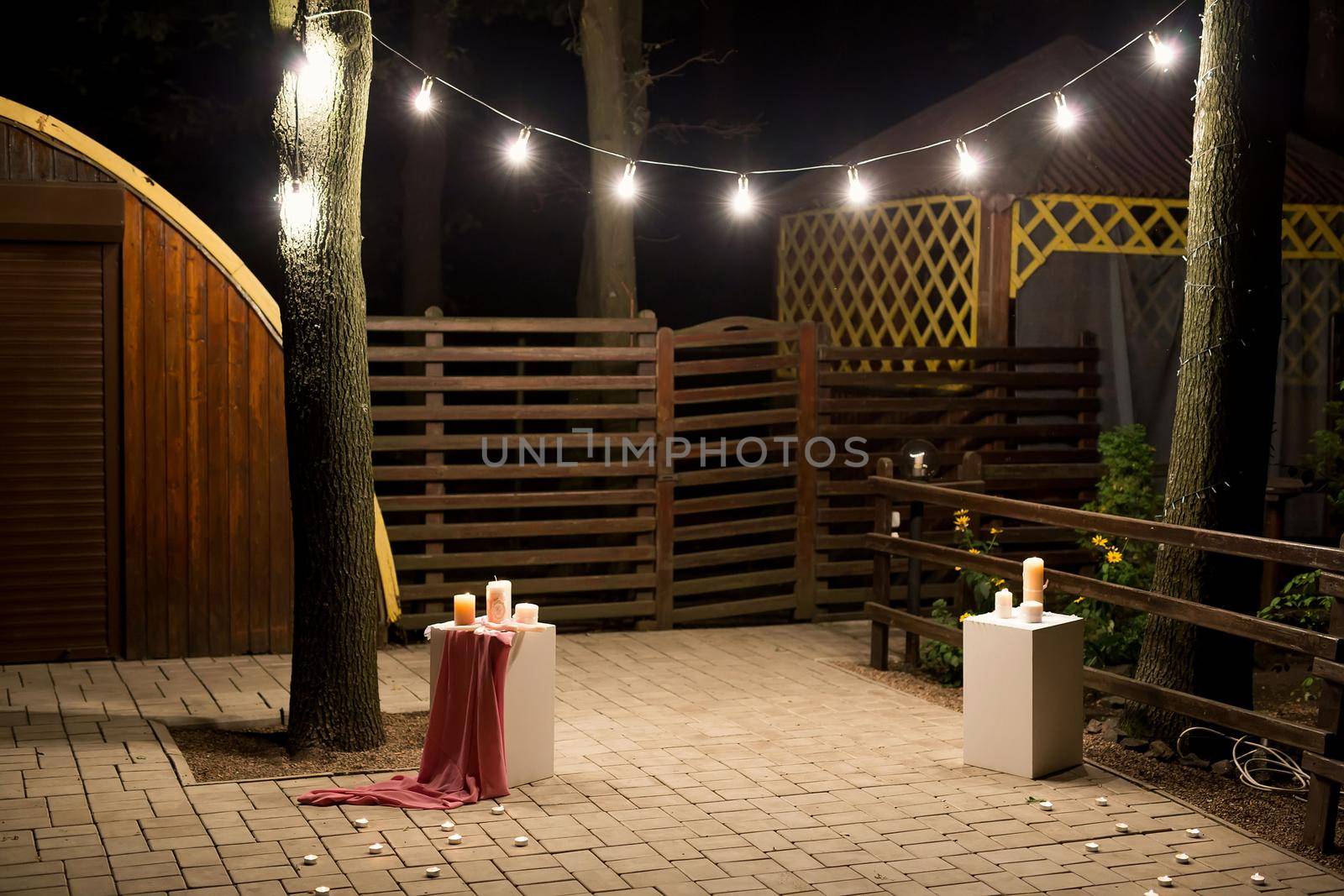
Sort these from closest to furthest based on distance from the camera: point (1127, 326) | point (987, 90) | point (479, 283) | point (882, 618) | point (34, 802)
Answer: point (34, 802), point (882, 618), point (1127, 326), point (987, 90), point (479, 283)

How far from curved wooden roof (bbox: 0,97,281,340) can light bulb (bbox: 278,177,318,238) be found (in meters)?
1.94

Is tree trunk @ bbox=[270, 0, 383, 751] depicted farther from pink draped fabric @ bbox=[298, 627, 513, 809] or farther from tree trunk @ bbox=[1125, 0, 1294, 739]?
tree trunk @ bbox=[1125, 0, 1294, 739]

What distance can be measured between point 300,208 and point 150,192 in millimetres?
2260

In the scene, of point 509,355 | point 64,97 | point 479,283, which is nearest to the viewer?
point 509,355

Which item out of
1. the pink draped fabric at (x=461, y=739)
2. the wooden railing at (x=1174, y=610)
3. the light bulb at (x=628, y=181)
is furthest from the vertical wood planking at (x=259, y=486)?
the wooden railing at (x=1174, y=610)

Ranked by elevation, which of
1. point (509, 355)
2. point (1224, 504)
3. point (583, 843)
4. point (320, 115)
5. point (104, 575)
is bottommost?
point (583, 843)

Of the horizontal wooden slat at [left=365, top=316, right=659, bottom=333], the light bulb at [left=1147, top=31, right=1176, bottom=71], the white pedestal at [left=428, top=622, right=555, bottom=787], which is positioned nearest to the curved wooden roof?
the horizontal wooden slat at [left=365, top=316, right=659, bottom=333]

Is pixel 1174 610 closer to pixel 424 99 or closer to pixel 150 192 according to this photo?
pixel 424 99

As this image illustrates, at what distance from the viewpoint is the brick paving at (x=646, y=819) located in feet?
16.0

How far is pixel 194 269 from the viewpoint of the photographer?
8406mm

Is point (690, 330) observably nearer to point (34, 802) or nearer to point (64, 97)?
point (34, 802)

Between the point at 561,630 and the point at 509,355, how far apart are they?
1765mm

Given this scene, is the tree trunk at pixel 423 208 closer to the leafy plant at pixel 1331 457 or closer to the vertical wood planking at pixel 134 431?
the vertical wood planking at pixel 134 431

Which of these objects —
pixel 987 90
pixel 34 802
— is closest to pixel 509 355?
pixel 34 802
